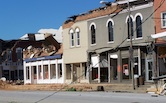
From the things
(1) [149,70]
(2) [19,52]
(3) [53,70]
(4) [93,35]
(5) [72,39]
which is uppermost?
(4) [93,35]

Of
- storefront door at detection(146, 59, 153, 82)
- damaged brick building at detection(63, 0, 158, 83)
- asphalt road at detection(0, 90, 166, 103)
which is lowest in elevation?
asphalt road at detection(0, 90, 166, 103)

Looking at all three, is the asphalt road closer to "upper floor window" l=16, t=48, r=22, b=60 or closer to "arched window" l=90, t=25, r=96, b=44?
"arched window" l=90, t=25, r=96, b=44

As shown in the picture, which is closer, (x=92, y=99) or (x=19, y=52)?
(x=92, y=99)

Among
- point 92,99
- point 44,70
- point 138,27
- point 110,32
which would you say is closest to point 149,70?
point 138,27

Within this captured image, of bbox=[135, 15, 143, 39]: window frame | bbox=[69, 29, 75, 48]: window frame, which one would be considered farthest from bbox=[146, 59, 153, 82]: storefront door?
bbox=[69, 29, 75, 48]: window frame

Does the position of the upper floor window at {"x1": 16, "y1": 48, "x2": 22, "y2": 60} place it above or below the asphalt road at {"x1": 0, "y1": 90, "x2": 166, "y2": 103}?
above

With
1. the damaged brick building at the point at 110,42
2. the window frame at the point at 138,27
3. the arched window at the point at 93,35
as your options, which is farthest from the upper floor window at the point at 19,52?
the window frame at the point at 138,27

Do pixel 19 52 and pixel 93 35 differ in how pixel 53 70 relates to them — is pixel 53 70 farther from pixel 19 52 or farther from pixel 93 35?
pixel 19 52

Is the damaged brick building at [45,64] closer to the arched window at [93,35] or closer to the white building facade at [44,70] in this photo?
the white building facade at [44,70]

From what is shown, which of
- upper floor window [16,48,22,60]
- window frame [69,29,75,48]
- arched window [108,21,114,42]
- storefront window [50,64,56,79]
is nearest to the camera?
arched window [108,21,114,42]

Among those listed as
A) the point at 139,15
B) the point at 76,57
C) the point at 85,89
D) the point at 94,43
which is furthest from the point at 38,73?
the point at 139,15

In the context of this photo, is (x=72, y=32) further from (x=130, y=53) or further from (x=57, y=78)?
(x=130, y=53)

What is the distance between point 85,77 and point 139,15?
12532 mm

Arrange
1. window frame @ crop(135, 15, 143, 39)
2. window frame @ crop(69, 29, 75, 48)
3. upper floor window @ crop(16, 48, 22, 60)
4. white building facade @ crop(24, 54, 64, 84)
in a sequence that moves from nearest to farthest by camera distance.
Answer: window frame @ crop(135, 15, 143, 39) < window frame @ crop(69, 29, 75, 48) < white building facade @ crop(24, 54, 64, 84) < upper floor window @ crop(16, 48, 22, 60)
